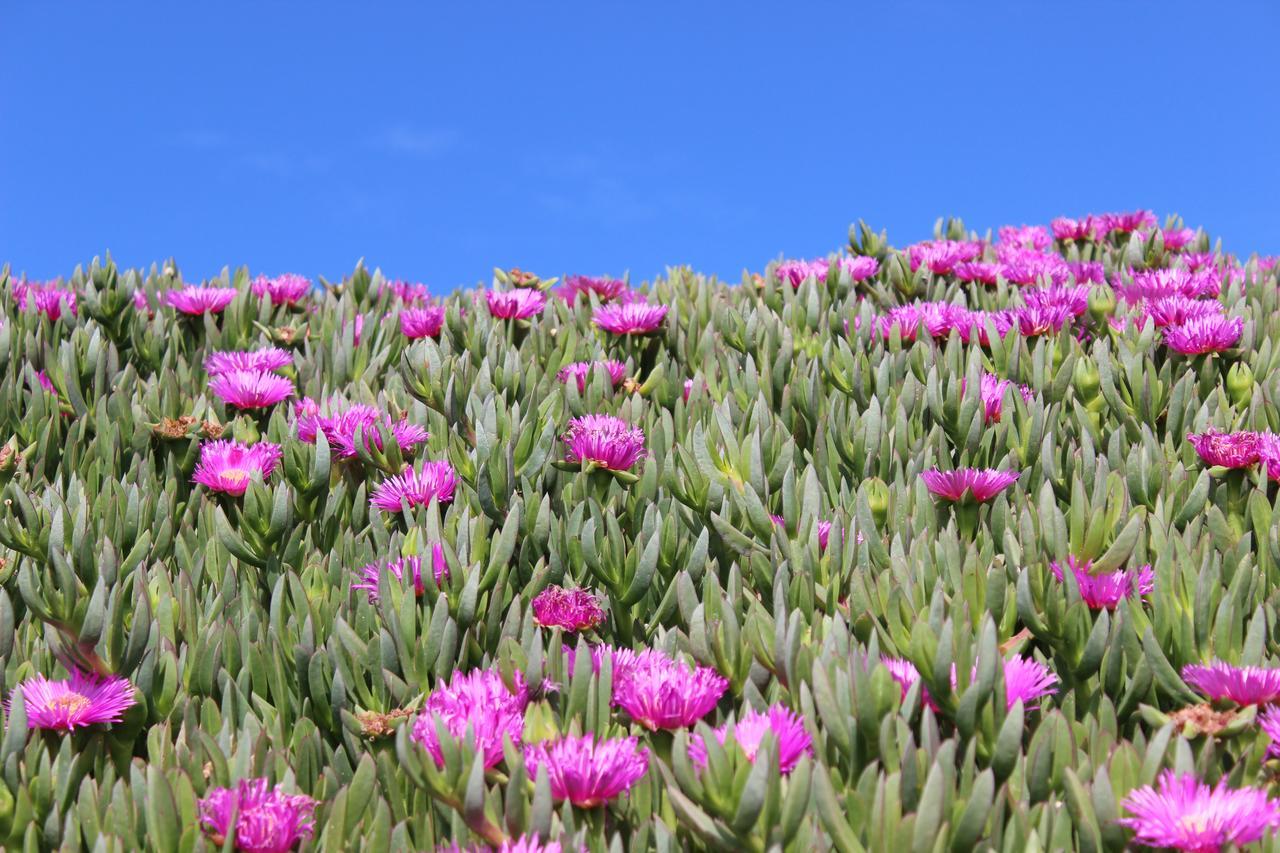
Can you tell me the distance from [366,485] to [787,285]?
1.98 meters

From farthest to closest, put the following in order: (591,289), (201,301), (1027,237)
→ (1027,237)
(591,289)
(201,301)

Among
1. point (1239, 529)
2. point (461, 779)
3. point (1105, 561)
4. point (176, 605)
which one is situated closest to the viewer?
point (461, 779)

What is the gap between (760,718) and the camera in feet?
4.85

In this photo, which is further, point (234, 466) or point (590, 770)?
point (234, 466)

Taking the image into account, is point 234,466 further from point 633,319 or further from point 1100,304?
point 1100,304

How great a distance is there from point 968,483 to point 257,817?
1380 millimetres

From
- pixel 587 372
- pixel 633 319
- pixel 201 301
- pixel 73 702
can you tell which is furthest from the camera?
pixel 201 301

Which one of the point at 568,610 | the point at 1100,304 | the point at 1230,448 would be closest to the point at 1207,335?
the point at 1100,304

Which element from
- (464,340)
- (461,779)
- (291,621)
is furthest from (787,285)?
(461,779)

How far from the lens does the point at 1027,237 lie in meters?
5.53

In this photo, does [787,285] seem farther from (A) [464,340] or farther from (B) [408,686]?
(B) [408,686]

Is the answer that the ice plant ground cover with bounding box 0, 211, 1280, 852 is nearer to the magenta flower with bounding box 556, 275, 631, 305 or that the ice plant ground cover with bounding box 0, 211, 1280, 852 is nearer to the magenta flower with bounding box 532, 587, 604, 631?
the magenta flower with bounding box 532, 587, 604, 631

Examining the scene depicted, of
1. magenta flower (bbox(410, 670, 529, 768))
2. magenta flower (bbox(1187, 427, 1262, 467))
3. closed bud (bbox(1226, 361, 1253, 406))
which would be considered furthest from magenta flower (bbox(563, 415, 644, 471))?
closed bud (bbox(1226, 361, 1253, 406))

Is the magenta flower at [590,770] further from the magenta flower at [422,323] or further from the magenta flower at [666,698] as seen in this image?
the magenta flower at [422,323]
